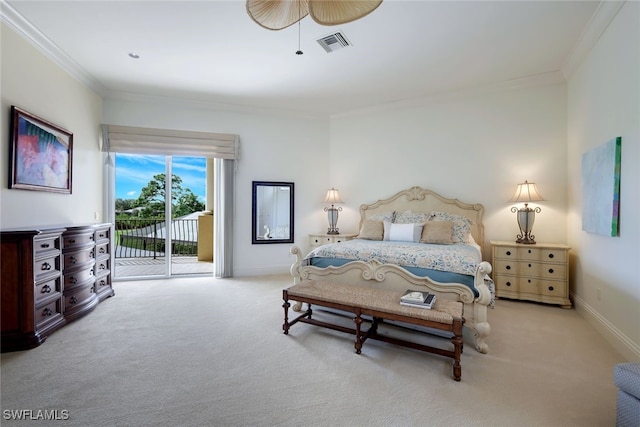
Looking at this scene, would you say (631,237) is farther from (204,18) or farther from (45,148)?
(45,148)

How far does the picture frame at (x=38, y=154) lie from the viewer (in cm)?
280

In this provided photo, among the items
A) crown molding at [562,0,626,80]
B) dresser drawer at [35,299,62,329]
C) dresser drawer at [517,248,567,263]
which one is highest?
crown molding at [562,0,626,80]

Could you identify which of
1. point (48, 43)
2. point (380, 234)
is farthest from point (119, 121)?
point (380, 234)

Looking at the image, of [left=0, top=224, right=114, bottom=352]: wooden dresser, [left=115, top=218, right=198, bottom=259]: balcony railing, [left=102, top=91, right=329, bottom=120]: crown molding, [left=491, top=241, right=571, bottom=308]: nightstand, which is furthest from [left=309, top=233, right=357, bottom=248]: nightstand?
[left=0, top=224, right=114, bottom=352]: wooden dresser

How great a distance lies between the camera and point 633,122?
2285mm

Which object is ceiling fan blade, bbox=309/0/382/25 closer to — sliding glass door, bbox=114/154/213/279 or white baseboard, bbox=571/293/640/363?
white baseboard, bbox=571/293/640/363

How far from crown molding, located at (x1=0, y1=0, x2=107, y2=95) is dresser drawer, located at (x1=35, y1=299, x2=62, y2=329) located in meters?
2.79

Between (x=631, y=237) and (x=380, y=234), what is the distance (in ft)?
8.43

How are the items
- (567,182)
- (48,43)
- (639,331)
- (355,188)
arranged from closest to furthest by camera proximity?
(639,331) → (48,43) → (567,182) → (355,188)

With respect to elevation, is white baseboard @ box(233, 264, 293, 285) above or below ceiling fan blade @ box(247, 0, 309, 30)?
below

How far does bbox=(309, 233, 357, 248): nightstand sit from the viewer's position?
491 centimetres

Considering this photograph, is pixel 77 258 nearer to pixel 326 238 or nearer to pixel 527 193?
pixel 326 238

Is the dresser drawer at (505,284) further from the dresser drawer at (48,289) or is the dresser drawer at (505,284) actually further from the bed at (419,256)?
the dresser drawer at (48,289)

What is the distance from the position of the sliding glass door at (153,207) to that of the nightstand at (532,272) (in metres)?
4.78
